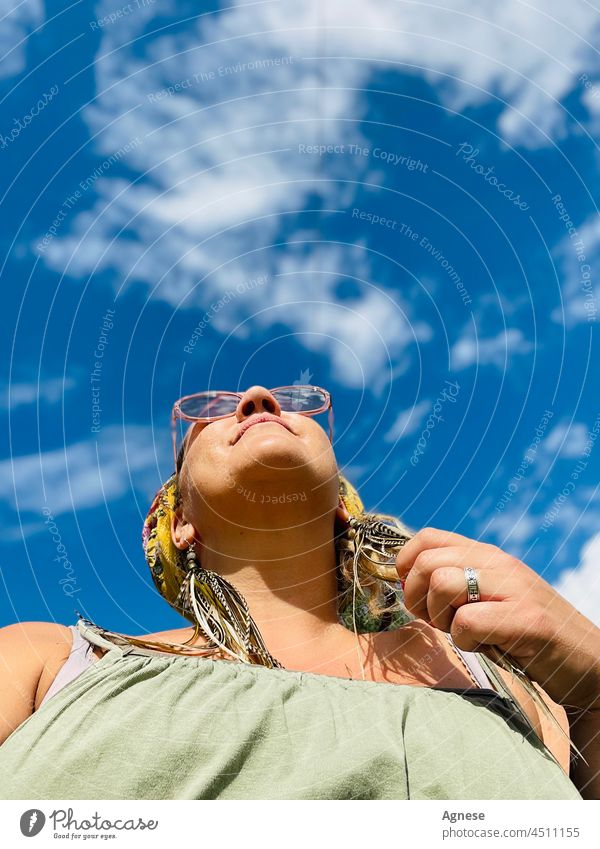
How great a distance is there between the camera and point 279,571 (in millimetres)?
2531

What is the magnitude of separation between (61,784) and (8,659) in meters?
0.53

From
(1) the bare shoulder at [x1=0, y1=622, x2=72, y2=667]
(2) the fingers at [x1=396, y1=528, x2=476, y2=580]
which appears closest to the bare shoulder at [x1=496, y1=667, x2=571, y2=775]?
(2) the fingers at [x1=396, y1=528, x2=476, y2=580]

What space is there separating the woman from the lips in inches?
0.5

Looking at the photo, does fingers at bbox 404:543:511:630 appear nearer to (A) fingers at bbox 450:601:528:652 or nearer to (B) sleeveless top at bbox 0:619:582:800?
(A) fingers at bbox 450:601:528:652

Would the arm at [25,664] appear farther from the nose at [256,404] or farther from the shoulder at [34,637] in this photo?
the nose at [256,404]

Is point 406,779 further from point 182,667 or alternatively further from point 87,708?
point 87,708

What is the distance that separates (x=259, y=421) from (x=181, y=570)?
0.80 meters

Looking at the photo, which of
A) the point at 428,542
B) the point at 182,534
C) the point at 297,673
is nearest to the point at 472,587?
the point at 428,542

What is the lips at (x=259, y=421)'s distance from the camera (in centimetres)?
256

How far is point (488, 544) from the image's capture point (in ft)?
5.96

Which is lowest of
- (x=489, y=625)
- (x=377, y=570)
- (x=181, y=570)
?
(x=181, y=570)

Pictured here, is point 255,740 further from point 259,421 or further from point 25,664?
point 259,421
